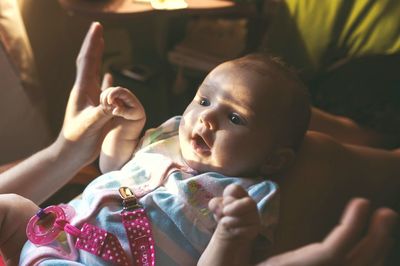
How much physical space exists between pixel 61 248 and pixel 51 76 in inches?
29.5

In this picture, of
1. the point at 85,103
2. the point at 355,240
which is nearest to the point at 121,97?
the point at 85,103

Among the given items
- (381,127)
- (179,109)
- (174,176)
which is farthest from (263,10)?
(174,176)

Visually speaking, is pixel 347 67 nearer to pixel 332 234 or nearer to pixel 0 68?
pixel 332 234

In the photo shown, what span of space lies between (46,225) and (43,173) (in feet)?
0.50

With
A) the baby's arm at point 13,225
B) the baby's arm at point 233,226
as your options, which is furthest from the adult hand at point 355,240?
the baby's arm at point 13,225

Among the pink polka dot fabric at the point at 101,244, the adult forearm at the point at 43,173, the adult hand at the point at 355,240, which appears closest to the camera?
the adult hand at the point at 355,240

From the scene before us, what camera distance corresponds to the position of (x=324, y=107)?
3.56ft

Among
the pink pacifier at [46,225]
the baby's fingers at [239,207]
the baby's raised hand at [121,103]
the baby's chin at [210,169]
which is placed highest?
the baby's fingers at [239,207]

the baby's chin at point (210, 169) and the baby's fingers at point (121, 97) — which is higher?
the baby's fingers at point (121, 97)

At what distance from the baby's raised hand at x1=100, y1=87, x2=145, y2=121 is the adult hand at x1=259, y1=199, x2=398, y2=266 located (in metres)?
0.43

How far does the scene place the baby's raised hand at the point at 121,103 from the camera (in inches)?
34.7

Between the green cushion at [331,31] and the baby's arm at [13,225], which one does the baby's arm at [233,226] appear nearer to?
the baby's arm at [13,225]

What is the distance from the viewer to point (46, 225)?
858 mm

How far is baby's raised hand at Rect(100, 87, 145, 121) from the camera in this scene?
881mm
